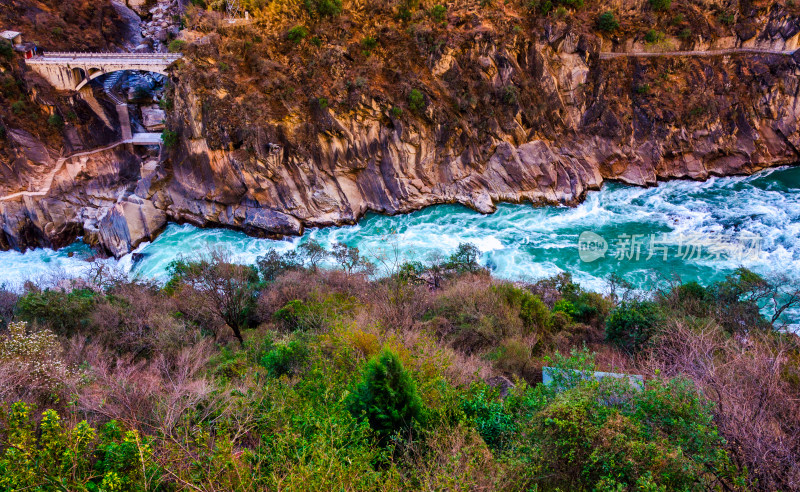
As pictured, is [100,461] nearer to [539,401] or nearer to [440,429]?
[440,429]

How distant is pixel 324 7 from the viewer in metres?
28.1

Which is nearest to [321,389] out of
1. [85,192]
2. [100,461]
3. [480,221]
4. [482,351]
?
[100,461]

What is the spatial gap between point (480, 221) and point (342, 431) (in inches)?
845

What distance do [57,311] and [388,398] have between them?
41.7 ft

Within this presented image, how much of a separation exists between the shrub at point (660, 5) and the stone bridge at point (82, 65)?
1256 inches

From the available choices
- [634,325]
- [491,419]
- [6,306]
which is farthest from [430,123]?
[491,419]

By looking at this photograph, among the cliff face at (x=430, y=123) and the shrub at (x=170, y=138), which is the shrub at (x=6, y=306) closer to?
the cliff face at (x=430, y=123)

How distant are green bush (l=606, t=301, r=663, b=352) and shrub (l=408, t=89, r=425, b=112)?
1817 centimetres

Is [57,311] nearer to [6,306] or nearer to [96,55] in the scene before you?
[6,306]

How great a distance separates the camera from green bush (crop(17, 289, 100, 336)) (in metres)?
14.0

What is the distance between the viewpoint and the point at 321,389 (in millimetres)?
9070

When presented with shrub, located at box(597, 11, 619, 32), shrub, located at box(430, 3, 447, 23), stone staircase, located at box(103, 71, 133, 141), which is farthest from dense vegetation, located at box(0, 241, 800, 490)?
shrub, located at box(597, 11, 619, 32)

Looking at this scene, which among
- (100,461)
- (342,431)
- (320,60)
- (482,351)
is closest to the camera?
(100,461)

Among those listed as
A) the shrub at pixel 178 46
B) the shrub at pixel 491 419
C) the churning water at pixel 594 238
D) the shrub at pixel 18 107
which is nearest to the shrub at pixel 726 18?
the churning water at pixel 594 238
